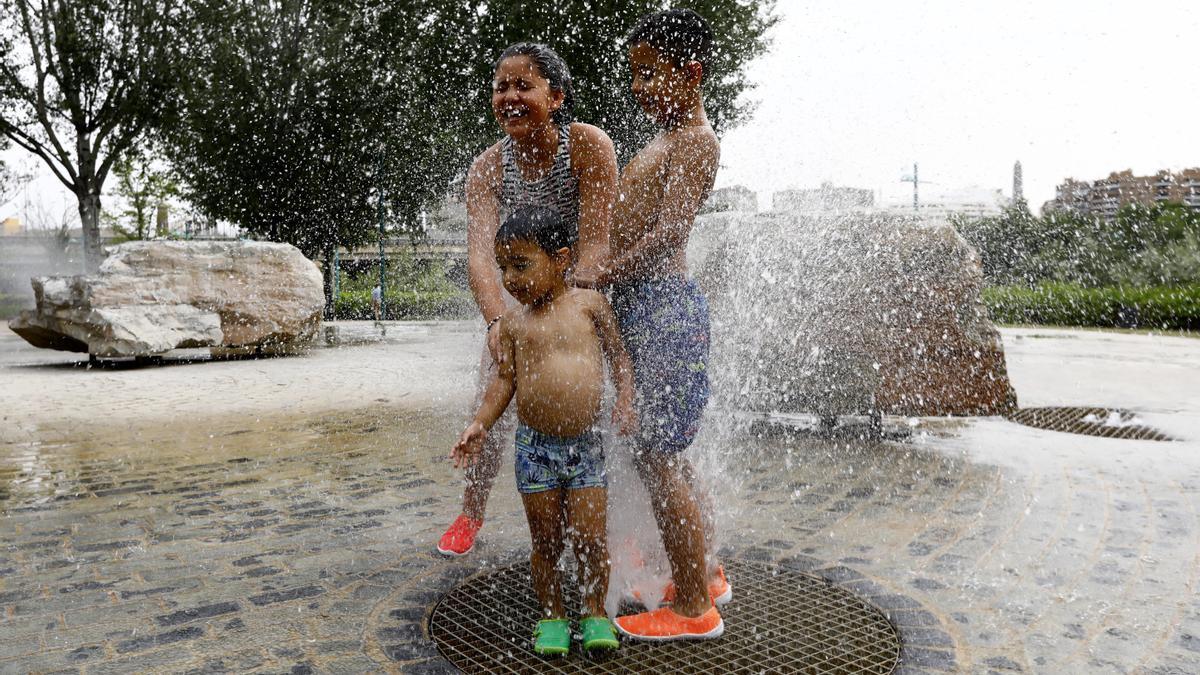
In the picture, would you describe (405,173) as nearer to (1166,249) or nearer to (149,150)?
(149,150)

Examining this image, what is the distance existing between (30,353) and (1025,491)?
43.4ft

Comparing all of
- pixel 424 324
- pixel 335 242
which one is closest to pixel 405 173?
pixel 335 242

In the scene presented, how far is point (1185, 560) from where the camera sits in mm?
3314

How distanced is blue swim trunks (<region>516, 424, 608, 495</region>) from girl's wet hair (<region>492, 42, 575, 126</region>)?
1.08 metres

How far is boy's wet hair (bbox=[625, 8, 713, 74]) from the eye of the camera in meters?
2.57

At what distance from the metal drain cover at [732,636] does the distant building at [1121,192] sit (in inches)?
838

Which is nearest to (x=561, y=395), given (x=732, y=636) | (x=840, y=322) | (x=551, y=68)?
(x=732, y=636)

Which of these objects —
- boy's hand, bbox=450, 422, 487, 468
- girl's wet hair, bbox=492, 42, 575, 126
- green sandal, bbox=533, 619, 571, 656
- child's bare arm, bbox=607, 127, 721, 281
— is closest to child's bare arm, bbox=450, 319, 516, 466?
boy's hand, bbox=450, 422, 487, 468

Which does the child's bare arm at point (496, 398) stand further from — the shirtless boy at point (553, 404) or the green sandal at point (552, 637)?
the green sandal at point (552, 637)

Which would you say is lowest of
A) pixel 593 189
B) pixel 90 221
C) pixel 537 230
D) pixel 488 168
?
pixel 537 230

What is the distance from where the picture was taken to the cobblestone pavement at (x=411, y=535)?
256 centimetres

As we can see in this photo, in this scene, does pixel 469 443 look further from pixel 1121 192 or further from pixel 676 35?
pixel 1121 192

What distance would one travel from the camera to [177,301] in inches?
423

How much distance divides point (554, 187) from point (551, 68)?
0.37 m
